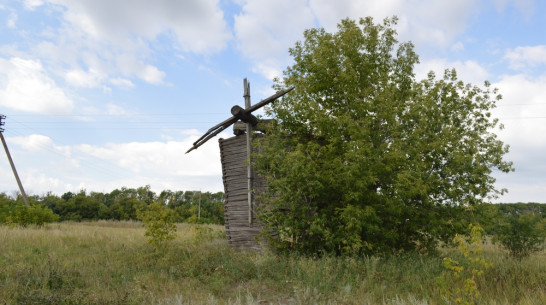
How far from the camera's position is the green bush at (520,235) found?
15469 mm

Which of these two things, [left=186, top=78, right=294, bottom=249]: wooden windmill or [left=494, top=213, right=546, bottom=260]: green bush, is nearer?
[left=186, top=78, right=294, bottom=249]: wooden windmill

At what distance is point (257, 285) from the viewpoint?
9.46 m

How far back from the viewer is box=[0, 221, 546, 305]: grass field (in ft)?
25.9

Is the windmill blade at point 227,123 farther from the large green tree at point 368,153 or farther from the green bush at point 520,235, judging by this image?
the green bush at point 520,235

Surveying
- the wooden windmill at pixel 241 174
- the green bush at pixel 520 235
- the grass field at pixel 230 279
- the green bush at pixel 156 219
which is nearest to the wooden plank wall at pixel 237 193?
the wooden windmill at pixel 241 174

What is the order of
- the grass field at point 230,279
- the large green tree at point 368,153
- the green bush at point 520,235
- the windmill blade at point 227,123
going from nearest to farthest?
the grass field at point 230,279 < the large green tree at point 368,153 < the windmill blade at point 227,123 < the green bush at point 520,235

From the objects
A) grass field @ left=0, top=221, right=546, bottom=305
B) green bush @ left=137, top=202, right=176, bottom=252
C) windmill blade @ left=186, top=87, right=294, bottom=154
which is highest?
windmill blade @ left=186, top=87, right=294, bottom=154

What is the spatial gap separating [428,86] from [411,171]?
180 inches

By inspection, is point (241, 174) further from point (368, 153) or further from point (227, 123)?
point (368, 153)

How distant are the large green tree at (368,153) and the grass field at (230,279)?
128 centimetres

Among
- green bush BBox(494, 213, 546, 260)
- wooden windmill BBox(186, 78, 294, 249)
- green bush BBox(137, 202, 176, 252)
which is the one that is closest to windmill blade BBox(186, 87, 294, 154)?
wooden windmill BBox(186, 78, 294, 249)

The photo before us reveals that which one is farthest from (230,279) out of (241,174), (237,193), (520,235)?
(520,235)

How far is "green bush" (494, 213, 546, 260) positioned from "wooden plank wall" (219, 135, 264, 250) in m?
11.1

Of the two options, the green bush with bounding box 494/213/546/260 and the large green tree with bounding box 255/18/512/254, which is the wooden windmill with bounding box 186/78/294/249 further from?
the green bush with bounding box 494/213/546/260
